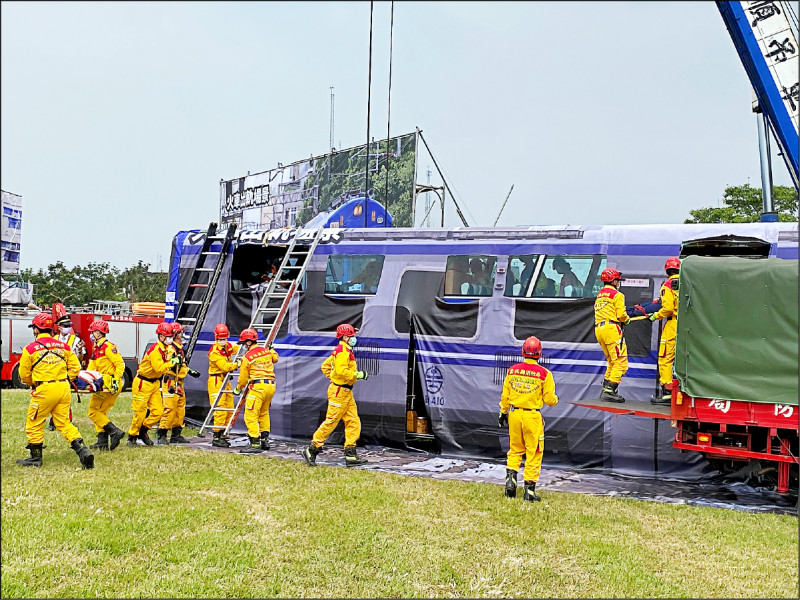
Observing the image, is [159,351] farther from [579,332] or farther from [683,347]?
[683,347]

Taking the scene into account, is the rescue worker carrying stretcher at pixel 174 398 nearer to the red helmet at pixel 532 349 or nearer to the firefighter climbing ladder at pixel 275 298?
the firefighter climbing ladder at pixel 275 298

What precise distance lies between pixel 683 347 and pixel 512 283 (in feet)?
9.39

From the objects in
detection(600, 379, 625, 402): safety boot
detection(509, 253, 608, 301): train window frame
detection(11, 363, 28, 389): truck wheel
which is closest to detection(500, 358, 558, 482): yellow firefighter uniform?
detection(600, 379, 625, 402): safety boot

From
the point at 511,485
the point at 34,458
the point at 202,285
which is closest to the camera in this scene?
the point at 511,485

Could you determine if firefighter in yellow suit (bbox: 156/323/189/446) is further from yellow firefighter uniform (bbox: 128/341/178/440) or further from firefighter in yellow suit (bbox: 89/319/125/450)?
firefighter in yellow suit (bbox: 89/319/125/450)

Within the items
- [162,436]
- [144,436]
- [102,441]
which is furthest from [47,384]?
[162,436]

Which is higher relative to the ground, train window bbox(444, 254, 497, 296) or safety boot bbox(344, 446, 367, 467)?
train window bbox(444, 254, 497, 296)

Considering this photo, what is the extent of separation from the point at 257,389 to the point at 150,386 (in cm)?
179

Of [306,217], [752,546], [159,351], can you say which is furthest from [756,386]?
[306,217]

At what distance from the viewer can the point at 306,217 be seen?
26.7 m

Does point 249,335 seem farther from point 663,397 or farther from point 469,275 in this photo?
point 663,397

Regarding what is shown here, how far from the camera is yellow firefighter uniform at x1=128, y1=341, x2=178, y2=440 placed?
11.3 m

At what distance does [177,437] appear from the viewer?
11.9 m

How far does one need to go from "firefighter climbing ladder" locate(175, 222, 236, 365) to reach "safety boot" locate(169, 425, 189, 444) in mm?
1307
